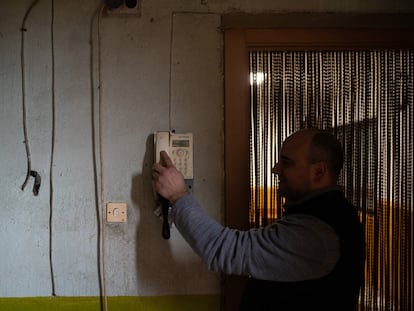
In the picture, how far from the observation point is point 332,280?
95 centimetres

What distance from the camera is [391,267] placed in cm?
153

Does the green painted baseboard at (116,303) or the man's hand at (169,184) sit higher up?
the man's hand at (169,184)

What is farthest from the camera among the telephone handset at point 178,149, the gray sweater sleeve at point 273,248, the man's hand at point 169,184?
the telephone handset at point 178,149

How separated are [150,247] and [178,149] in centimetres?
47

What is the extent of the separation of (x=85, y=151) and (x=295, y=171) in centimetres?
94

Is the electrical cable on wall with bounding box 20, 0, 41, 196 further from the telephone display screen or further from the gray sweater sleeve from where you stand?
the gray sweater sleeve

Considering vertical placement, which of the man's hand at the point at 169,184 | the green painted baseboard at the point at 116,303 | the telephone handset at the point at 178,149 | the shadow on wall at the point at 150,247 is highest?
the telephone handset at the point at 178,149

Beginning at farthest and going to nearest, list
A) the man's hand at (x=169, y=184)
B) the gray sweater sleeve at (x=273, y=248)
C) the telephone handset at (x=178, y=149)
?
1. the telephone handset at (x=178, y=149)
2. the man's hand at (x=169, y=184)
3. the gray sweater sleeve at (x=273, y=248)

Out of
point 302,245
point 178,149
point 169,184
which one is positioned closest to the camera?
point 302,245

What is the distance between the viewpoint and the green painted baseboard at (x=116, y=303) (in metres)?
1.47

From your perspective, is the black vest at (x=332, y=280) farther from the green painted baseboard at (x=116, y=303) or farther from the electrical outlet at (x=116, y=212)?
the electrical outlet at (x=116, y=212)

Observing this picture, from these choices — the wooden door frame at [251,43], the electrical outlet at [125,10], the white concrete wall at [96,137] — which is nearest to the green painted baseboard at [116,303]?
the white concrete wall at [96,137]

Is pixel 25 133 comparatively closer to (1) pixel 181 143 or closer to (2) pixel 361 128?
(1) pixel 181 143

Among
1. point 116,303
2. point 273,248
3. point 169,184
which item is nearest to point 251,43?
point 169,184
